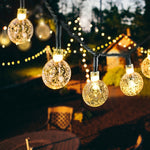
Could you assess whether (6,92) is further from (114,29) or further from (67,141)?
(114,29)

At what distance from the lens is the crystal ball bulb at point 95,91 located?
1438mm

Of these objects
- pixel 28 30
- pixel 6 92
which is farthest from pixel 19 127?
pixel 28 30

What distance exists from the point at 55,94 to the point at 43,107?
1.24 meters

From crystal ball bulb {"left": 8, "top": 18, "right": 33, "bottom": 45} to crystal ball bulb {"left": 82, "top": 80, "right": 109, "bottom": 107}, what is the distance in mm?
789

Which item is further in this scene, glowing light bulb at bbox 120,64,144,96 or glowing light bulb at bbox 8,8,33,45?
glowing light bulb at bbox 8,8,33,45

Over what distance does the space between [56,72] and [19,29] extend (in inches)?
24.4

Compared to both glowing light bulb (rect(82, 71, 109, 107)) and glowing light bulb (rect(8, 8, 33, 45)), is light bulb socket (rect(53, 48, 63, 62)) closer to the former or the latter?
glowing light bulb (rect(82, 71, 109, 107))

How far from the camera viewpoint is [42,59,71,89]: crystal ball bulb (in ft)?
4.74

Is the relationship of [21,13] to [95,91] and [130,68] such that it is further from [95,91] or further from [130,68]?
[130,68]

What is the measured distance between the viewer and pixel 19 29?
5.87 feet

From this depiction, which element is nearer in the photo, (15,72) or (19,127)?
(19,127)

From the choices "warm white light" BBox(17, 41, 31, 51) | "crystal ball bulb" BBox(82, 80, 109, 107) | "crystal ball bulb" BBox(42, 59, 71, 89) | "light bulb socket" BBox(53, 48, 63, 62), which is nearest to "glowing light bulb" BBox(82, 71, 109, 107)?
"crystal ball bulb" BBox(82, 80, 109, 107)

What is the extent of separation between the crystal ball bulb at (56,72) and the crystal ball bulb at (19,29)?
54 centimetres

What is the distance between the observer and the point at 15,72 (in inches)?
441
